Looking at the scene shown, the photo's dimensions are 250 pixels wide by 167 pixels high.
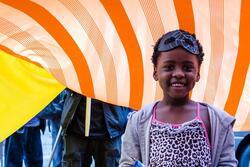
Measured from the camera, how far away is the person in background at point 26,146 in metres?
5.62

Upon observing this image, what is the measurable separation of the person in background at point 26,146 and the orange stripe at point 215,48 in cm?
342

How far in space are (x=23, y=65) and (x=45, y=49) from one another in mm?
256

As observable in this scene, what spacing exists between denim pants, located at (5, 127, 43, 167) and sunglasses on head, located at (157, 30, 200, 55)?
3.87 metres

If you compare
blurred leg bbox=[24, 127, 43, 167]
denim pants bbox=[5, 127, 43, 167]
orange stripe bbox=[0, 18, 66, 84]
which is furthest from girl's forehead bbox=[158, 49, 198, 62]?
blurred leg bbox=[24, 127, 43, 167]

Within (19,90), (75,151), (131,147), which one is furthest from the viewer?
(75,151)

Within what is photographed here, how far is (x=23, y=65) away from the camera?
8.56 feet

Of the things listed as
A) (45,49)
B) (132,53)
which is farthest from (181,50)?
(45,49)

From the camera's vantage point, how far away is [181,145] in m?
1.97

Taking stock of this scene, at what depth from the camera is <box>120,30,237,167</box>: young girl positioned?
1.96 metres

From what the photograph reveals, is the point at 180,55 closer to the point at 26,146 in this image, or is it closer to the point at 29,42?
the point at 29,42

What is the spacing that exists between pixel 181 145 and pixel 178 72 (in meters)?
0.29

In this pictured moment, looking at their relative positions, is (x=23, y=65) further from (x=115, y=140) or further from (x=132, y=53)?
(x=115, y=140)

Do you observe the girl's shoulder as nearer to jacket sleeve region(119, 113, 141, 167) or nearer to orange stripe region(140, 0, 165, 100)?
jacket sleeve region(119, 113, 141, 167)

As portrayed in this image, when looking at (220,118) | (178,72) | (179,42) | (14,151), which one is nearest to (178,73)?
(178,72)
